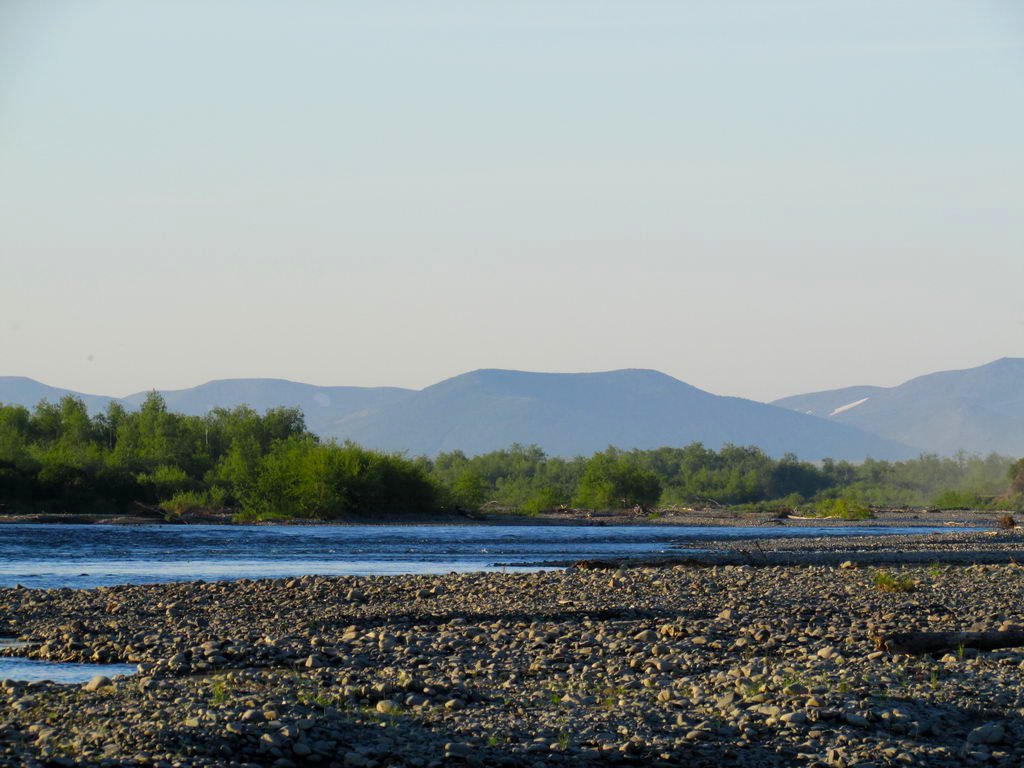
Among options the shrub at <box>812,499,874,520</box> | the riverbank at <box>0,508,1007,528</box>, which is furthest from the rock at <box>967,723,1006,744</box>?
the shrub at <box>812,499,874,520</box>

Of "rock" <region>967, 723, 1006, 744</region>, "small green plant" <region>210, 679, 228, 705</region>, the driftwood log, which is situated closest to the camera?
"rock" <region>967, 723, 1006, 744</region>

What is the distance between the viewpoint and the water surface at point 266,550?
103 feet

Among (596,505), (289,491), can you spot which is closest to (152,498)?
(289,491)

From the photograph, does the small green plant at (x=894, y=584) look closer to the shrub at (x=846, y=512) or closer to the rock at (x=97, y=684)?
the rock at (x=97, y=684)

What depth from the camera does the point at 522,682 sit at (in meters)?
13.0

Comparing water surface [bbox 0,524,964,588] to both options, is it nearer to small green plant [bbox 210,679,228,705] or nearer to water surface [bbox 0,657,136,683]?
water surface [bbox 0,657,136,683]

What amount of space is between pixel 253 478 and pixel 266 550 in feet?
122

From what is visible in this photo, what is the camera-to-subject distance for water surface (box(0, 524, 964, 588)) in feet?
103

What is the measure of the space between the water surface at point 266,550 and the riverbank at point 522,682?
9490mm

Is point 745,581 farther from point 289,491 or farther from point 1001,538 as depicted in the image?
point 289,491

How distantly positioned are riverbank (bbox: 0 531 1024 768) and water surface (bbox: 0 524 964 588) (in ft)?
31.1

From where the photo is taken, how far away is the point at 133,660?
49.6ft

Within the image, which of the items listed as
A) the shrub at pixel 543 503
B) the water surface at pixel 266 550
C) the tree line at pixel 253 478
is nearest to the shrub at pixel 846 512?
the tree line at pixel 253 478

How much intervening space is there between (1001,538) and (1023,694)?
39975mm
